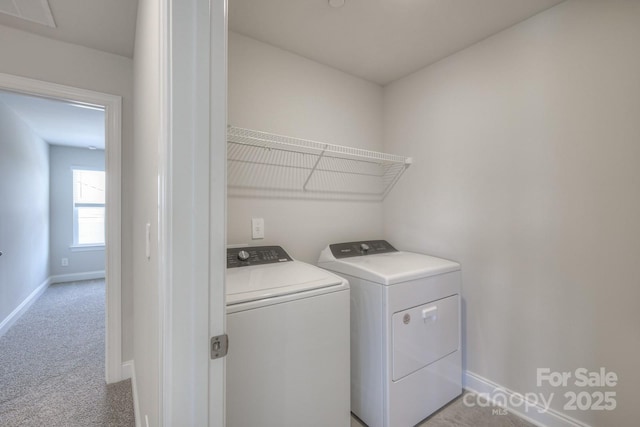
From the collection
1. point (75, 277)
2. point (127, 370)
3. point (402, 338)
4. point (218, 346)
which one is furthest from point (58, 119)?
point (402, 338)

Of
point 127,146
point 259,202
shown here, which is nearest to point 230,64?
point 259,202

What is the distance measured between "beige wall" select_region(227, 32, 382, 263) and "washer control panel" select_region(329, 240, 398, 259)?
13cm

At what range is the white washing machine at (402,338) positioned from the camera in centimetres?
142

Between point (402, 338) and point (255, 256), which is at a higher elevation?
point (255, 256)

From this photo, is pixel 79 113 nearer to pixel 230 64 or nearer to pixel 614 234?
pixel 230 64

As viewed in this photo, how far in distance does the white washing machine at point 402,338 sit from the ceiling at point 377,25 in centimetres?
140

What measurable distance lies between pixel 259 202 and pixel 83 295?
3.81 m

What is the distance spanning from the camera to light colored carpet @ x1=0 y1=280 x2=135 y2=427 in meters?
1.62

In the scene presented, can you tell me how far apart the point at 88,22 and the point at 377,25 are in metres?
1.63

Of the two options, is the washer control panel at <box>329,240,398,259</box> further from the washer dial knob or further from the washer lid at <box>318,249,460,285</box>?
the washer dial knob

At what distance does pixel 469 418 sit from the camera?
160 cm

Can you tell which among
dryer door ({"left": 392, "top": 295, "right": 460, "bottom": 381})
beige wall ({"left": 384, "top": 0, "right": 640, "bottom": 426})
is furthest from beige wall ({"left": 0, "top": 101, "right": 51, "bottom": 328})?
beige wall ({"left": 384, "top": 0, "right": 640, "bottom": 426})

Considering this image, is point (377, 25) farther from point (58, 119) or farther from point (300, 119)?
point (58, 119)

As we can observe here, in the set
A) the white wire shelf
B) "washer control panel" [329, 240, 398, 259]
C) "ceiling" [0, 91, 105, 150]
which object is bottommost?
"washer control panel" [329, 240, 398, 259]
